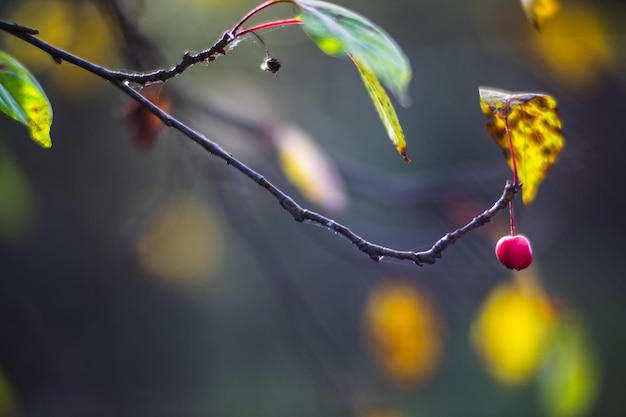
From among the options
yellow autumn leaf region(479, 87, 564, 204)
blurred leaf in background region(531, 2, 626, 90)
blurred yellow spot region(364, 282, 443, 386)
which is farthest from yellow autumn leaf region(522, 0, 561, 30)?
blurred yellow spot region(364, 282, 443, 386)

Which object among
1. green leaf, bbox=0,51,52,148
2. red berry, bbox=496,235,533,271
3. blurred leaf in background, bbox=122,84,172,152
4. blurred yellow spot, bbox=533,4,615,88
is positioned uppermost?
blurred yellow spot, bbox=533,4,615,88

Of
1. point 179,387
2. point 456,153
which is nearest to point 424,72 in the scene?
point 456,153

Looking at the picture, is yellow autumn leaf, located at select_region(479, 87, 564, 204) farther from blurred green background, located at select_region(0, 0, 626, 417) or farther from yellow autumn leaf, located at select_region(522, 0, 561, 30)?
blurred green background, located at select_region(0, 0, 626, 417)

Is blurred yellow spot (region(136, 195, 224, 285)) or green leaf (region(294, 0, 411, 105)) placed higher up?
blurred yellow spot (region(136, 195, 224, 285))

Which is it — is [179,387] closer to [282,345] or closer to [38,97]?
[282,345]

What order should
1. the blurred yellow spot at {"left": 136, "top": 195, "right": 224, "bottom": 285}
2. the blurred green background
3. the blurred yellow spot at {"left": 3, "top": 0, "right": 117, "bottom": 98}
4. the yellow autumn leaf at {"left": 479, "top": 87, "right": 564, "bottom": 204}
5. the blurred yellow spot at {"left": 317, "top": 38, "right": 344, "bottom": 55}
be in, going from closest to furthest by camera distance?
the blurred yellow spot at {"left": 317, "top": 38, "right": 344, "bottom": 55}
the yellow autumn leaf at {"left": 479, "top": 87, "right": 564, "bottom": 204}
the blurred yellow spot at {"left": 3, "top": 0, "right": 117, "bottom": 98}
the blurred green background
the blurred yellow spot at {"left": 136, "top": 195, "right": 224, "bottom": 285}

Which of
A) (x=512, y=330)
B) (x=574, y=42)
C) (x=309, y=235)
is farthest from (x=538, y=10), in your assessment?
(x=309, y=235)

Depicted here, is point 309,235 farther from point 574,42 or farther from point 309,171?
point 309,171
